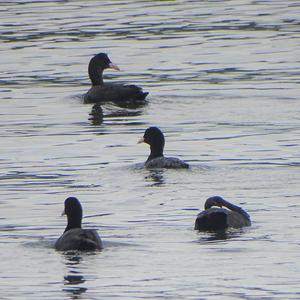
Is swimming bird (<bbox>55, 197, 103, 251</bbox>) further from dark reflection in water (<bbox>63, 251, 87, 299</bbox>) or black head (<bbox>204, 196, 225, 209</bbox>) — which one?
black head (<bbox>204, 196, 225, 209</bbox>)

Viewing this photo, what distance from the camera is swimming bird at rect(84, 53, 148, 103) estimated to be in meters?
33.2

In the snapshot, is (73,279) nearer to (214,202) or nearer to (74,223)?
(74,223)

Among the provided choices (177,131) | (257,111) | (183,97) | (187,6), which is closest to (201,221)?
(177,131)

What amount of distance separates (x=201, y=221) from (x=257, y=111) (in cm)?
1199

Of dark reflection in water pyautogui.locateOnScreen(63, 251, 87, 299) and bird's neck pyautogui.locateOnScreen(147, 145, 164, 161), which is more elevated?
bird's neck pyautogui.locateOnScreen(147, 145, 164, 161)

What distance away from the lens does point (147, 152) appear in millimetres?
27547

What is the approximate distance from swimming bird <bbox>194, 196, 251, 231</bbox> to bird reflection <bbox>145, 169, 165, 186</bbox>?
11.2 ft

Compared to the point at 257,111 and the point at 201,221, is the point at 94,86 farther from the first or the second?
the point at 201,221

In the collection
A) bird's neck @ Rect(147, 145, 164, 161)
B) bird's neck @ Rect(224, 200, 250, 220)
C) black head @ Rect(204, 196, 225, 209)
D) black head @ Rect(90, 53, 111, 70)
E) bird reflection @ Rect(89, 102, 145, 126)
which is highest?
black head @ Rect(90, 53, 111, 70)

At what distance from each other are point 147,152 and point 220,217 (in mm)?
8093

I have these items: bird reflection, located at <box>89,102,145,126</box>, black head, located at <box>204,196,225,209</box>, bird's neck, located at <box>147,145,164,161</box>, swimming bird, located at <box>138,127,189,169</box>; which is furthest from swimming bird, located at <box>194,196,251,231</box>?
bird reflection, located at <box>89,102,145,126</box>

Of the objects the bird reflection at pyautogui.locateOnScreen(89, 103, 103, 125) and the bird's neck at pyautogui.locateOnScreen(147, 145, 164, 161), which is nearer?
the bird's neck at pyautogui.locateOnScreen(147, 145, 164, 161)

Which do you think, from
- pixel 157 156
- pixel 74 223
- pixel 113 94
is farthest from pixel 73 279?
pixel 113 94

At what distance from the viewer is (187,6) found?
53.6 m
